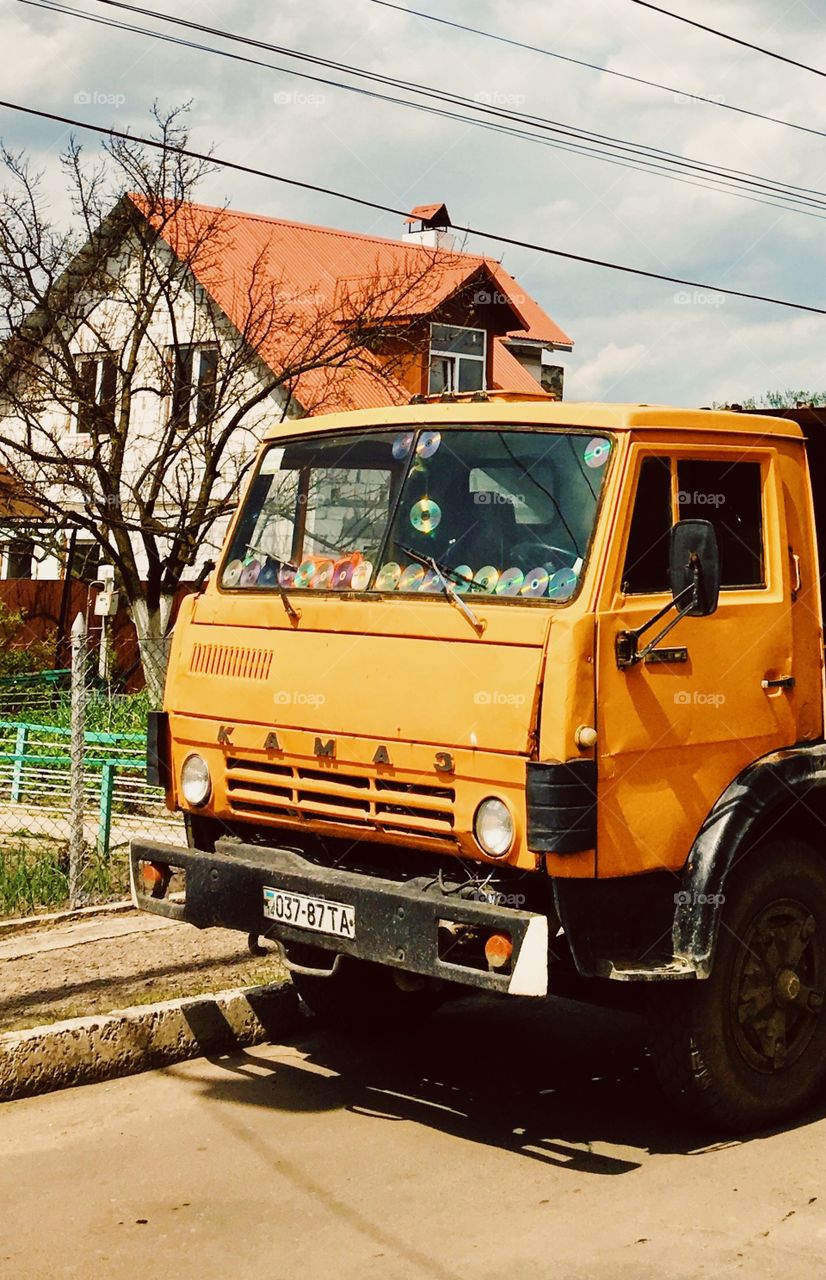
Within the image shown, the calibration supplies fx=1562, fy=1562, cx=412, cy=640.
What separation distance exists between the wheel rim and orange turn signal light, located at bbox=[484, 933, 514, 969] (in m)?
0.94

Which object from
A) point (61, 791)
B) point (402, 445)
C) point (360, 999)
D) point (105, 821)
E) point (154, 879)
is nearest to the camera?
point (402, 445)

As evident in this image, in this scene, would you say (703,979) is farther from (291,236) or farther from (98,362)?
(291,236)

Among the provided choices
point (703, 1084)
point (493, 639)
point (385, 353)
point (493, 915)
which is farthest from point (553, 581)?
point (385, 353)

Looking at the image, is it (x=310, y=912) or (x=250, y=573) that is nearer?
(x=310, y=912)

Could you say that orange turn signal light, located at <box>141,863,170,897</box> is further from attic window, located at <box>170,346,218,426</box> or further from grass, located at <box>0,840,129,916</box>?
attic window, located at <box>170,346,218,426</box>

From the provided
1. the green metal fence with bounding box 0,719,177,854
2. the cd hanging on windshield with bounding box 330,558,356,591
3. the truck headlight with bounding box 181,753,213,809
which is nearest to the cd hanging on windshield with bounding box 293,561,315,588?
the cd hanging on windshield with bounding box 330,558,356,591

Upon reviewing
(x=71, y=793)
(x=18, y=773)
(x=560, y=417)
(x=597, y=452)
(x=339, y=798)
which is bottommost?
(x=18, y=773)

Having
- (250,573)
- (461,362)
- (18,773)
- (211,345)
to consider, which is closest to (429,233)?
(461,362)

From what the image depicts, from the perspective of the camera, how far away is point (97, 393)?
2016 cm

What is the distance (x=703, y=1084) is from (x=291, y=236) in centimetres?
2732

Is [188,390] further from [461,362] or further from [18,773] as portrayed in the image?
[461,362]

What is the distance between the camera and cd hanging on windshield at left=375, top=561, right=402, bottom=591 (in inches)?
214

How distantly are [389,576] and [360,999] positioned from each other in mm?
2016

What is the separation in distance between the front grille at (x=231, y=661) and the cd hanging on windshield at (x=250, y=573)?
320 mm
